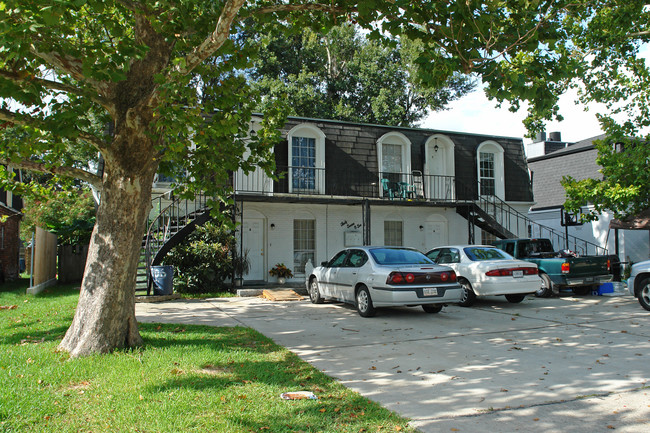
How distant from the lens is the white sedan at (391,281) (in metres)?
10.1

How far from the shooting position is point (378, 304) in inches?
407

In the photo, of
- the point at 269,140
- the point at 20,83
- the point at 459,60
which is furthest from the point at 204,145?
the point at 459,60

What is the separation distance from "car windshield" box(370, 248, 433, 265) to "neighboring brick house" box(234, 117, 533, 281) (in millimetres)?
5958

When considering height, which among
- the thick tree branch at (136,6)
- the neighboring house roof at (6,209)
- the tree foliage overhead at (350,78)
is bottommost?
the neighboring house roof at (6,209)

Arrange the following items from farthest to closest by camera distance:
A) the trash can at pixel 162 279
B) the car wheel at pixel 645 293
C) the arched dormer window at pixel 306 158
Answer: the arched dormer window at pixel 306 158 < the trash can at pixel 162 279 < the car wheel at pixel 645 293

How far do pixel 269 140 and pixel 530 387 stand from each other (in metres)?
5.86

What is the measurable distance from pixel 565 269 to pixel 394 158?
8.20 metres

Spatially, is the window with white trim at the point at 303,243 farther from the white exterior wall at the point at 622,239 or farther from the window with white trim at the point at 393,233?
the white exterior wall at the point at 622,239

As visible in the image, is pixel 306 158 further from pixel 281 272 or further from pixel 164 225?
pixel 164 225

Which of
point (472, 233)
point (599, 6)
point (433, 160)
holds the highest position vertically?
point (599, 6)

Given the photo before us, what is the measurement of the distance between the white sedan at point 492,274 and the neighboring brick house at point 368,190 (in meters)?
5.40

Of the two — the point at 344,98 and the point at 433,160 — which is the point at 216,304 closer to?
the point at 433,160

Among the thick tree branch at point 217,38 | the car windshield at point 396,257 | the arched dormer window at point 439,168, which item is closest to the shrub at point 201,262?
the car windshield at point 396,257

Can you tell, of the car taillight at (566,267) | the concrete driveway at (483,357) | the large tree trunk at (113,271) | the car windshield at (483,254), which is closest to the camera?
the concrete driveway at (483,357)
